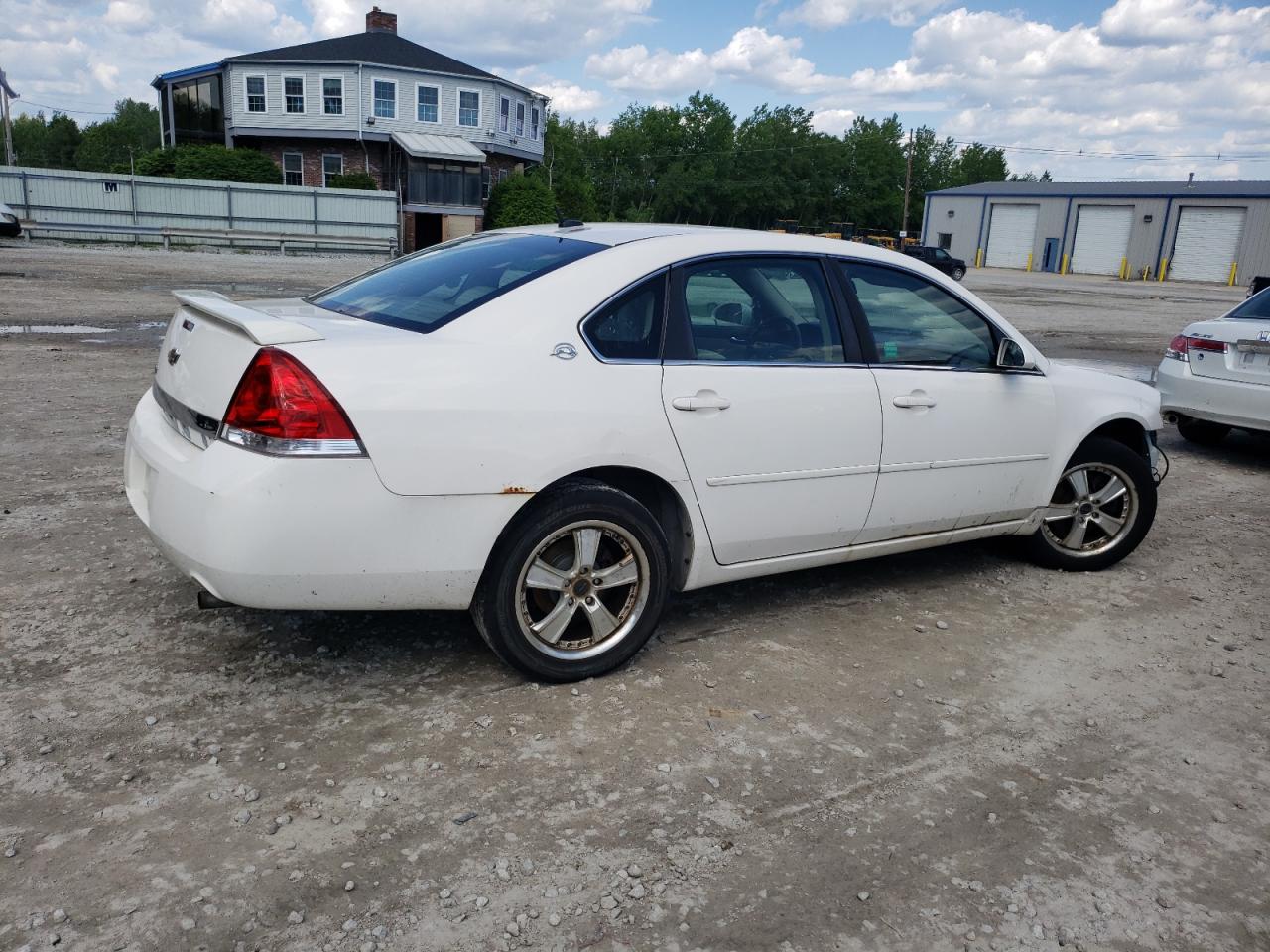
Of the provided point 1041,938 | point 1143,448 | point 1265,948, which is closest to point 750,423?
point 1041,938

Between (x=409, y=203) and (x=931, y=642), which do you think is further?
(x=409, y=203)

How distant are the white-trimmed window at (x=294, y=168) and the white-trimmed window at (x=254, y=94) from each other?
2.23 metres

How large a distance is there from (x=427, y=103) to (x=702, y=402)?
49.1 metres

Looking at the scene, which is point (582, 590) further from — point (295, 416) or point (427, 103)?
point (427, 103)

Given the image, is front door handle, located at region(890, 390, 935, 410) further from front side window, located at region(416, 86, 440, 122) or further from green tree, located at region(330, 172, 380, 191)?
front side window, located at region(416, 86, 440, 122)

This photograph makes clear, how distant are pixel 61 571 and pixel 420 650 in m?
1.87

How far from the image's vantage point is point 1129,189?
2421 inches

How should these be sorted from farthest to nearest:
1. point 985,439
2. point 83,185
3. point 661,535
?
point 83,185
point 985,439
point 661,535

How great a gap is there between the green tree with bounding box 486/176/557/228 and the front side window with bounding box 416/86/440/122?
4762mm

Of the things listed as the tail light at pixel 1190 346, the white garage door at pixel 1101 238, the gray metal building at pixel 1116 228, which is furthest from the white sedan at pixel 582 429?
the white garage door at pixel 1101 238

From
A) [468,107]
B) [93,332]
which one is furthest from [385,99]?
[93,332]

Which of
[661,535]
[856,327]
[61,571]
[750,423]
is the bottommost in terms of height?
[61,571]

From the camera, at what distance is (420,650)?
411 cm

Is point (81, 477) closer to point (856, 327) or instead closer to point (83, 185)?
point (856, 327)
